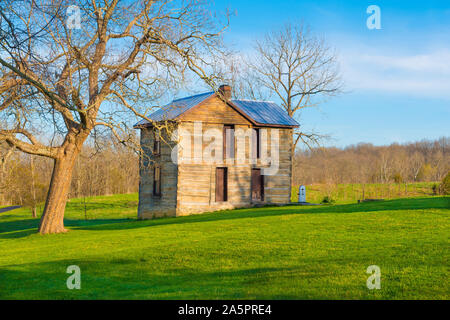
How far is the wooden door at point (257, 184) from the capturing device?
3189 cm

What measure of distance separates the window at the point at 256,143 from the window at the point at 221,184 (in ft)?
8.33

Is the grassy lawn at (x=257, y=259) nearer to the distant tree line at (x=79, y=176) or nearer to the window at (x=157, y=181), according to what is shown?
the distant tree line at (x=79, y=176)

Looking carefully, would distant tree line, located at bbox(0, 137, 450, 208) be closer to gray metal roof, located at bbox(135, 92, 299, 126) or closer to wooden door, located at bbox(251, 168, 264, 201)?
gray metal roof, located at bbox(135, 92, 299, 126)

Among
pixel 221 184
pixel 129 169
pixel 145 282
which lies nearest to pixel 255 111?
pixel 221 184

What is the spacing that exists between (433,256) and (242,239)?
6.42 meters

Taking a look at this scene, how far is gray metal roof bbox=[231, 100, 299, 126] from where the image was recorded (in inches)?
1282

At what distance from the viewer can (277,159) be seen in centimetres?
3219

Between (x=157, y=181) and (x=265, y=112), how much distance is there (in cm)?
980

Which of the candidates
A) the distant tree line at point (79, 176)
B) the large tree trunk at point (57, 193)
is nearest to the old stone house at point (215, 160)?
the distant tree line at point (79, 176)

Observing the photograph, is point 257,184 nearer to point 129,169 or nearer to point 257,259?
point 257,259

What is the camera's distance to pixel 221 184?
1214 inches

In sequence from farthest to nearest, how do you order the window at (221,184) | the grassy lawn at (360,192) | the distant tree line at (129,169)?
the grassy lawn at (360,192) < the window at (221,184) < the distant tree line at (129,169)

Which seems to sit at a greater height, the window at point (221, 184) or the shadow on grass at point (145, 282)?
the window at point (221, 184)
